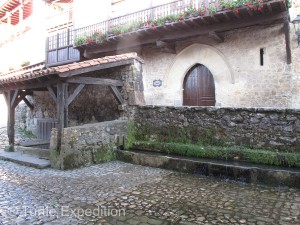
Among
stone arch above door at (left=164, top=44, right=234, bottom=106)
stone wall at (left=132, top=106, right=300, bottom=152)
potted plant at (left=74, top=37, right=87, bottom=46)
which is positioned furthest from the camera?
potted plant at (left=74, top=37, right=87, bottom=46)

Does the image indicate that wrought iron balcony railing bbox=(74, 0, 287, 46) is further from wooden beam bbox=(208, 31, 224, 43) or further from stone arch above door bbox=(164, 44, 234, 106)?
stone arch above door bbox=(164, 44, 234, 106)

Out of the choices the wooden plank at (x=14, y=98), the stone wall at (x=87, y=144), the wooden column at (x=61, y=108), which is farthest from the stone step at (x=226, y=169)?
the wooden plank at (x=14, y=98)

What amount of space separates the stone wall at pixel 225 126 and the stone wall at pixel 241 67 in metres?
3.43

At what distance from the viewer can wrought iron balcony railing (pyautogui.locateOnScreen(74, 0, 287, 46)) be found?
7075 mm

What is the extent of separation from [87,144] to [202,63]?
5.56m

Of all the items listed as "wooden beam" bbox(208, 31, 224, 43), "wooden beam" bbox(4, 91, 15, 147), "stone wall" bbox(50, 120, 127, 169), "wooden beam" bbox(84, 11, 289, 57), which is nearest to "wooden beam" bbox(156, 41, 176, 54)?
"wooden beam" bbox(84, 11, 289, 57)

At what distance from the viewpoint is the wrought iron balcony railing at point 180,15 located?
7.07 metres

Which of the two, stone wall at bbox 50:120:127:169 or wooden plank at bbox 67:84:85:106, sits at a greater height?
wooden plank at bbox 67:84:85:106

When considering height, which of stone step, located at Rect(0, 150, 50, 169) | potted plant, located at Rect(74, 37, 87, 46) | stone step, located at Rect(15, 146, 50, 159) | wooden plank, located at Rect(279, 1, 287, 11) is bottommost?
stone step, located at Rect(0, 150, 50, 169)

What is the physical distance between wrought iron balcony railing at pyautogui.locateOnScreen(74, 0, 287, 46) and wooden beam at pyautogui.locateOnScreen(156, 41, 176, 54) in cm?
66

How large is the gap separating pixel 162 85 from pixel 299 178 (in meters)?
6.88

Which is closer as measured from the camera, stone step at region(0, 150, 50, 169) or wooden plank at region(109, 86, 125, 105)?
stone step at region(0, 150, 50, 169)

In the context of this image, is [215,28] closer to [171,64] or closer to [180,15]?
[180,15]

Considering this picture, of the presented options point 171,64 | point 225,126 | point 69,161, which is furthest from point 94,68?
point 171,64
